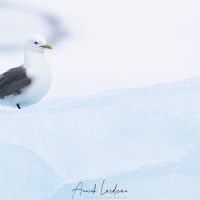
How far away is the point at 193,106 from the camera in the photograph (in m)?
4.42

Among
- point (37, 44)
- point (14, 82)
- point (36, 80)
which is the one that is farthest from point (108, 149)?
point (37, 44)

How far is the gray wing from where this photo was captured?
5086 millimetres

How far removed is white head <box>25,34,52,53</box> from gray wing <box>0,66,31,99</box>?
18 centimetres

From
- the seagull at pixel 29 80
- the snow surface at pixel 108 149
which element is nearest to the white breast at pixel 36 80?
the seagull at pixel 29 80

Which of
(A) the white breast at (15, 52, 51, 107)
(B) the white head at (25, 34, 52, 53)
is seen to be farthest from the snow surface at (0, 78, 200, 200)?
(B) the white head at (25, 34, 52, 53)

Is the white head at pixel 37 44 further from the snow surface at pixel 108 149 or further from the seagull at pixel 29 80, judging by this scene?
the snow surface at pixel 108 149

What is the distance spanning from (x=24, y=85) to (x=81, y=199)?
55.7 inches

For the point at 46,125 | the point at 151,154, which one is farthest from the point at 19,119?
the point at 151,154

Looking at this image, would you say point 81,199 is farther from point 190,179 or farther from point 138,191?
point 190,179

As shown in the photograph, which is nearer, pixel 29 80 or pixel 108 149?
pixel 108 149

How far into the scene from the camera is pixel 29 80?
507cm

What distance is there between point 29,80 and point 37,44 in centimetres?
33

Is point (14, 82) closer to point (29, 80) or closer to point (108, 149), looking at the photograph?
point (29, 80)

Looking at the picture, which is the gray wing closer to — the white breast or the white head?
the white breast
